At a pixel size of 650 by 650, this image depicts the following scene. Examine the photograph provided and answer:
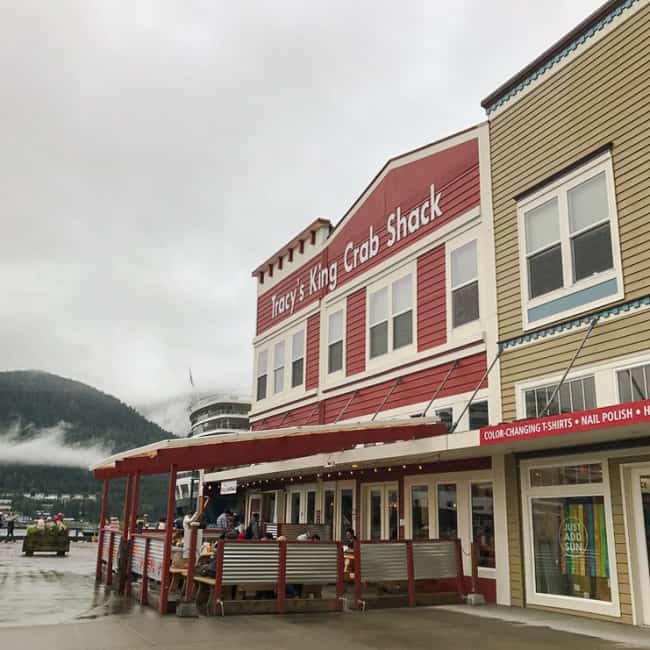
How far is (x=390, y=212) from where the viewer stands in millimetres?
18609

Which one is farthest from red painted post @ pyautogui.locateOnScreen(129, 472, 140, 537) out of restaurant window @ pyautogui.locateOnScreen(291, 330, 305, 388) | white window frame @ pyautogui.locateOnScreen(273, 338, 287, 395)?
white window frame @ pyautogui.locateOnScreen(273, 338, 287, 395)

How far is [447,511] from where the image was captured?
49.2ft

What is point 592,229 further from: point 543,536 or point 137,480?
point 137,480

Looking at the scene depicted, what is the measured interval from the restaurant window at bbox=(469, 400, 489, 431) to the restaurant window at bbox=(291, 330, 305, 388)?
8840 mm

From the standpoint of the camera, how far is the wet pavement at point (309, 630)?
354 inches

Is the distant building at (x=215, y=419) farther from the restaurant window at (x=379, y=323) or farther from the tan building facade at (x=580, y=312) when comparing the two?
the tan building facade at (x=580, y=312)

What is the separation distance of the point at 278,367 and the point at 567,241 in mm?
13628

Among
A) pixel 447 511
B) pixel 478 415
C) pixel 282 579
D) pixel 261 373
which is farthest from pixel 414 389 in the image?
pixel 261 373

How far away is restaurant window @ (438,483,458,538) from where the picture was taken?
14.7 m

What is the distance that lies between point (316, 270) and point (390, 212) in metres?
4.49

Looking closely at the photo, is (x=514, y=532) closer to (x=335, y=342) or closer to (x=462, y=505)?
(x=462, y=505)

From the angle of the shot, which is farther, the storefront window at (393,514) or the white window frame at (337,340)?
the white window frame at (337,340)

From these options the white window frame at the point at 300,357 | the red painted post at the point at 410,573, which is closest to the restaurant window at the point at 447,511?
the red painted post at the point at 410,573

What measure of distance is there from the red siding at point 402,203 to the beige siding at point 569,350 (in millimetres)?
3747
